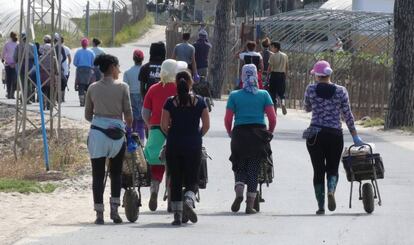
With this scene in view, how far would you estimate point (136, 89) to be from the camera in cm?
1917

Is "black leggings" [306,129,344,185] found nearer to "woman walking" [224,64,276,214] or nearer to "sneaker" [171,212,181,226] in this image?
"woman walking" [224,64,276,214]

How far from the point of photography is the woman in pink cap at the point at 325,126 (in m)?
15.3

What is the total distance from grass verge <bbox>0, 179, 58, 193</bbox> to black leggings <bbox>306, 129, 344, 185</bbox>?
15.7 ft

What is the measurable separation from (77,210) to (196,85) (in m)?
3.35

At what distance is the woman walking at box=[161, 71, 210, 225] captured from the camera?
45.9ft

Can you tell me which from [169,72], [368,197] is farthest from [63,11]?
[368,197]

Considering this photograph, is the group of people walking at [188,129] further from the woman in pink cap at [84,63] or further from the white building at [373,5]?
the white building at [373,5]

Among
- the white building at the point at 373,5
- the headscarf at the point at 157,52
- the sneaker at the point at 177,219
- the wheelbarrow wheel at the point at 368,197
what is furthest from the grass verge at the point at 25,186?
the white building at the point at 373,5

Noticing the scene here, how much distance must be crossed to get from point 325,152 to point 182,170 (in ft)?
6.95

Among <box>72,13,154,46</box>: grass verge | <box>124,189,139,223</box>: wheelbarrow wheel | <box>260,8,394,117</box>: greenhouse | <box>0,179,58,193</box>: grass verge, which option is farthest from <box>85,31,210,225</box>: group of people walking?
<box>72,13,154,46</box>: grass verge

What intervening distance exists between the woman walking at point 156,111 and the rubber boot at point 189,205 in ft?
4.13

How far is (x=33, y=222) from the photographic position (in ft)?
49.3

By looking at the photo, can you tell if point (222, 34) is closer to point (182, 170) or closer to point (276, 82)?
point (276, 82)

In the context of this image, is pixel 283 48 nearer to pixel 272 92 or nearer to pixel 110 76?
pixel 272 92
